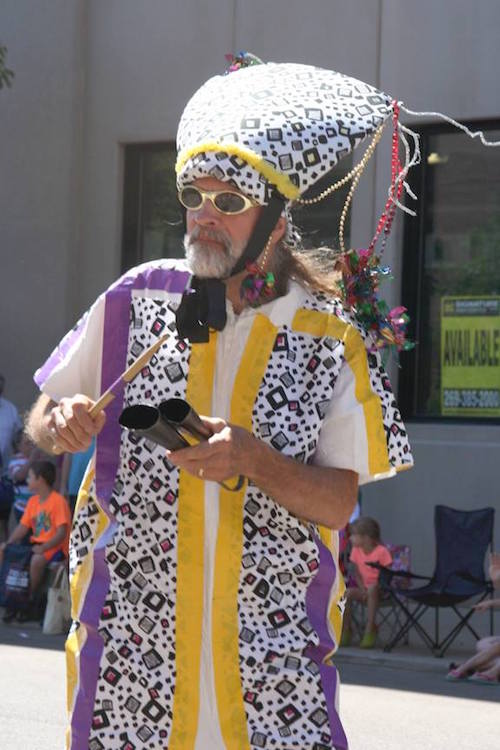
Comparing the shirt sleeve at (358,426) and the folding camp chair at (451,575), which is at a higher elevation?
the shirt sleeve at (358,426)

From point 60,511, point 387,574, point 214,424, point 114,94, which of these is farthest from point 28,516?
point 214,424

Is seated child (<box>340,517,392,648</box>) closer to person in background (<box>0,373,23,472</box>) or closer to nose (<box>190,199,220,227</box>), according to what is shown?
person in background (<box>0,373,23,472</box>)

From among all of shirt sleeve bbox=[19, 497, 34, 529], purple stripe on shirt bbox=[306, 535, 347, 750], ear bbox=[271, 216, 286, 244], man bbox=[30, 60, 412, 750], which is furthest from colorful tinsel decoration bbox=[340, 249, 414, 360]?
shirt sleeve bbox=[19, 497, 34, 529]

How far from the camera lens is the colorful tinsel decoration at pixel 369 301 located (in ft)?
11.8

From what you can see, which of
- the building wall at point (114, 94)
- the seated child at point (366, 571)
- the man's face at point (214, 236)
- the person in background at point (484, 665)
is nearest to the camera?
the man's face at point (214, 236)

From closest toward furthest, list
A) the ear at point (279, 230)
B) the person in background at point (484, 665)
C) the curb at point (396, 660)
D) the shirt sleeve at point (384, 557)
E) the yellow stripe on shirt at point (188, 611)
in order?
the yellow stripe on shirt at point (188, 611), the ear at point (279, 230), the person in background at point (484, 665), the curb at point (396, 660), the shirt sleeve at point (384, 557)

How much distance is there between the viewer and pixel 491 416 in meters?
14.2

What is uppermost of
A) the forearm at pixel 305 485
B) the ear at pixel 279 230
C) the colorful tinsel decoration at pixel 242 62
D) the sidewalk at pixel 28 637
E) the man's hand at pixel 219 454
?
the colorful tinsel decoration at pixel 242 62

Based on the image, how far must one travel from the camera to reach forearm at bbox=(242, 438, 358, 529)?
3.12 m

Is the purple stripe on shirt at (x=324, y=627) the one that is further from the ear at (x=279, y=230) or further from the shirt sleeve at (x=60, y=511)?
the shirt sleeve at (x=60, y=511)

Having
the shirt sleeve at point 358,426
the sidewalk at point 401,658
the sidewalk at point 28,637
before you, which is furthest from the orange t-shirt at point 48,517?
the shirt sleeve at point 358,426

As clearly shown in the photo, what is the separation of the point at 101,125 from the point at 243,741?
13931 millimetres

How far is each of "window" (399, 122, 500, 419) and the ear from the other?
423 inches

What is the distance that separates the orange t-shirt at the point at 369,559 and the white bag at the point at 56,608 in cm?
235
